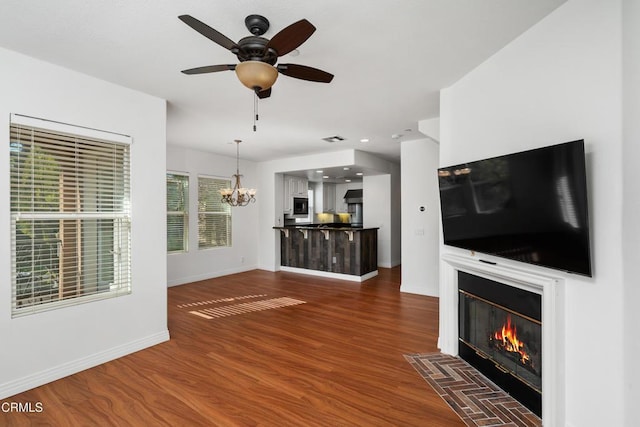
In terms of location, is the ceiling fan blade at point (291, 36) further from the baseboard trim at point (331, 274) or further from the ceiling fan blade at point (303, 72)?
the baseboard trim at point (331, 274)

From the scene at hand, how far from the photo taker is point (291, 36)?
1707 millimetres

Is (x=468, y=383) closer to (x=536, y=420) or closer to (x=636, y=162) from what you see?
(x=536, y=420)

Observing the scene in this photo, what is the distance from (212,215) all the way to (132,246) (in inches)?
141

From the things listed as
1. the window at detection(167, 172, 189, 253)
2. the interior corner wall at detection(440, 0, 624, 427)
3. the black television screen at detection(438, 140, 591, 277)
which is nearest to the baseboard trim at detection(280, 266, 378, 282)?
the window at detection(167, 172, 189, 253)

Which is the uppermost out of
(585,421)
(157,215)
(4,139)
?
(4,139)

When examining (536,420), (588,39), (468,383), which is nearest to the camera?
(588,39)

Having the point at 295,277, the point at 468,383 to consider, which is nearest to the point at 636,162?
the point at 468,383

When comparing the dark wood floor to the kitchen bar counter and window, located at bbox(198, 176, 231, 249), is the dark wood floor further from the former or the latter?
window, located at bbox(198, 176, 231, 249)

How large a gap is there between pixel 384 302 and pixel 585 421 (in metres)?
3.09

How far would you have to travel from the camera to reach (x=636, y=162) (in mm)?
1482

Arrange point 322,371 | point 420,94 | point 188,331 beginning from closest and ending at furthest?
1. point 322,371
2. point 420,94
3. point 188,331

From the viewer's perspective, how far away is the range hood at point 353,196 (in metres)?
9.28

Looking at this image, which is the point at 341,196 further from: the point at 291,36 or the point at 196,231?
the point at 291,36

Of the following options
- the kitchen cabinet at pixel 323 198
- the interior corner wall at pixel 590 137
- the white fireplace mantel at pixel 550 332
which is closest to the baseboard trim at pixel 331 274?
the kitchen cabinet at pixel 323 198
